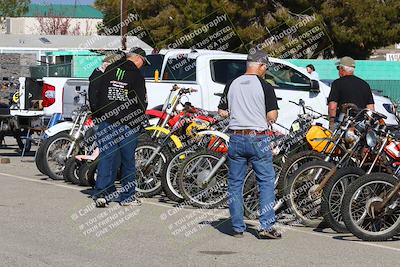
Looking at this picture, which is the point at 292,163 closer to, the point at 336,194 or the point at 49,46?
the point at 336,194

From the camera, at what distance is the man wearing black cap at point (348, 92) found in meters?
12.8

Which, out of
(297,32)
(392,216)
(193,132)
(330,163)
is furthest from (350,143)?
(297,32)

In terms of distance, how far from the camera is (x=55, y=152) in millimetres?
15258

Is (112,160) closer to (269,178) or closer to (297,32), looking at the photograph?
(269,178)

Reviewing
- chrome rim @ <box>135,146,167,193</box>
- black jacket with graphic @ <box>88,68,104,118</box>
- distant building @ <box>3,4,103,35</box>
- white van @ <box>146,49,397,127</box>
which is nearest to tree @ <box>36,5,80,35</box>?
distant building @ <box>3,4,103,35</box>

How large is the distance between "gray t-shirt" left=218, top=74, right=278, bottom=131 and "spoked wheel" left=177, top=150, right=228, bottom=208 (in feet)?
6.88

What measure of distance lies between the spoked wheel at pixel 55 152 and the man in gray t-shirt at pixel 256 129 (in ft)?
17.4

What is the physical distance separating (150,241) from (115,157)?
2765 mm

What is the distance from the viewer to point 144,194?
13523mm

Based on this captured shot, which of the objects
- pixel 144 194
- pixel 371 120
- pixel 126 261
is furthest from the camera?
pixel 144 194

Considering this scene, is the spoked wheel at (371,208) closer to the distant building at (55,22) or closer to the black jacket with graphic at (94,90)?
the black jacket with graphic at (94,90)

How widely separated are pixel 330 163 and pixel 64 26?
227 feet

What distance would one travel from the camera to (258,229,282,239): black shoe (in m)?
10.2

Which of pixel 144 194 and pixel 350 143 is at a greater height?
pixel 350 143
